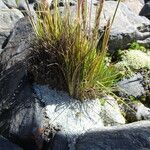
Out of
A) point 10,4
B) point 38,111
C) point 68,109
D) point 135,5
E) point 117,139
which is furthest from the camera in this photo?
point 135,5

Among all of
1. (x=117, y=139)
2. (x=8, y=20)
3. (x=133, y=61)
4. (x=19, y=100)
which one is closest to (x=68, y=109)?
(x=19, y=100)

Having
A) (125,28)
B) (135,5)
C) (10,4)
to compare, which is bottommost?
(135,5)

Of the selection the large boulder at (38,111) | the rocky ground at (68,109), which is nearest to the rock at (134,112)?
the rocky ground at (68,109)

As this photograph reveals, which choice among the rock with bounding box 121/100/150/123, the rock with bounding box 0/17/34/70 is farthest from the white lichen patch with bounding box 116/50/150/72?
the rock with bounding box 0/17/34/70

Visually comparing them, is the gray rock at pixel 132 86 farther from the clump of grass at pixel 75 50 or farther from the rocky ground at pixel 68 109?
the clump of grass at pixel 75 50

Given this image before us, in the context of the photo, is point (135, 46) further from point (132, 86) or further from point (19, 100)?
point (19, 100)

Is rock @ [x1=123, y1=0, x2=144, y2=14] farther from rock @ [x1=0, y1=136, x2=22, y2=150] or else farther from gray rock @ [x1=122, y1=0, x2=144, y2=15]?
rock @ [x1=0, y1=136, x2=22, y2=150]
